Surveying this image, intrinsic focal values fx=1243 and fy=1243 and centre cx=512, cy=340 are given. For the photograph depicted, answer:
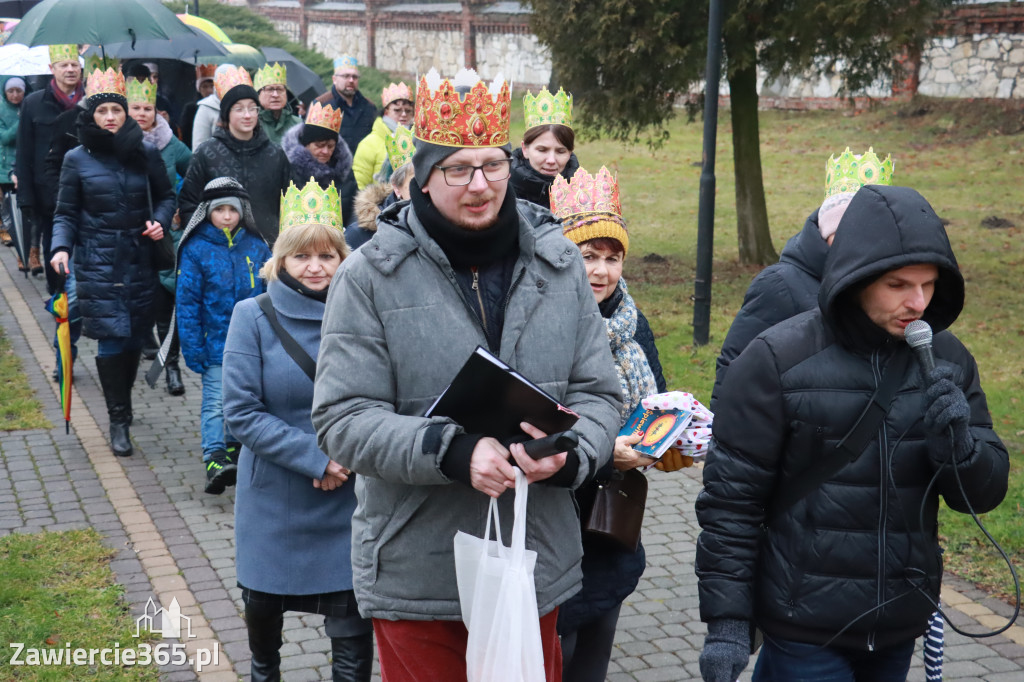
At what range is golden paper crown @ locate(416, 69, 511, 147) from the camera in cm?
319

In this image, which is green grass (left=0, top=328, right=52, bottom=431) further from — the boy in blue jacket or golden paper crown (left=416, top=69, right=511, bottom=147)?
golden paper crown (left=416, top=69, right=511, bottom=147)

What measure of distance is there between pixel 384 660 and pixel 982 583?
389 cm

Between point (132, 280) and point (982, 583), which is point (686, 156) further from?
point (982, 583)

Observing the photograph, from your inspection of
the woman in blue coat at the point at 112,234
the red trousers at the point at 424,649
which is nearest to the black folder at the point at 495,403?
the red trousers at the point at 424,649

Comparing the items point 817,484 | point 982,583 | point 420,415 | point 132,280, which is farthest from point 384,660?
point 132,280

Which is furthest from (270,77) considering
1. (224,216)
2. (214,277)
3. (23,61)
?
(214,277)

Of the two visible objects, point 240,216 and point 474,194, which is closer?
point 474,194

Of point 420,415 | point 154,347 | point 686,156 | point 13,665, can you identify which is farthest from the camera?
point 686,156

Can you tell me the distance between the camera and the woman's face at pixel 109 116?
806 cm

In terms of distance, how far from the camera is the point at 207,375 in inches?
291

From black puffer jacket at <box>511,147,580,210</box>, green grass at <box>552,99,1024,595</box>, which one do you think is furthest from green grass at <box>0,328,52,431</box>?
green grass at <box>552,99,1024,595</box>

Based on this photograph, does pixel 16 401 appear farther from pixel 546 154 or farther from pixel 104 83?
pixel 546 154

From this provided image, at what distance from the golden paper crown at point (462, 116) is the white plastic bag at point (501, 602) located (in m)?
0.88

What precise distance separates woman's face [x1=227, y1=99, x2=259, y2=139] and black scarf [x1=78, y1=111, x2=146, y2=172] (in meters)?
0.79
